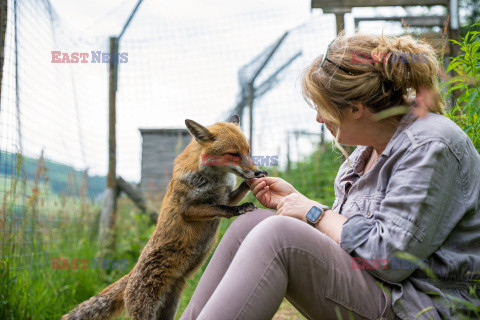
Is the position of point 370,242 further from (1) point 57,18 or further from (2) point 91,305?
(1) point 57,18

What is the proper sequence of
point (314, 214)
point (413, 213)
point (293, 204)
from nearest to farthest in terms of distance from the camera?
point (413, 213) < point (314, 214) < point (293, 204)

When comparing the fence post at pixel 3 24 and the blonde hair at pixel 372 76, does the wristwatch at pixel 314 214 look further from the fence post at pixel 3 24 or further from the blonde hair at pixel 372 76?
the fence post at pixel 3 24

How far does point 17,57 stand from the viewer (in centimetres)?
372

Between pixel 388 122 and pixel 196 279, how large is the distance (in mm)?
3416

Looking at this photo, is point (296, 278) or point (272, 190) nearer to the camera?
point (296, 278)

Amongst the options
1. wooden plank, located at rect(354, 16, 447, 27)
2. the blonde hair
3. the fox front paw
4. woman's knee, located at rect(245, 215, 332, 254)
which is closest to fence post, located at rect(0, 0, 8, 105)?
the fox front paw

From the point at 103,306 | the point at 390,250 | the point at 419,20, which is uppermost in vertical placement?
the point at 419,20

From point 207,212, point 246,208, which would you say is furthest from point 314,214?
point 207,212

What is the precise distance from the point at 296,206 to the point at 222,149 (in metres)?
1.23

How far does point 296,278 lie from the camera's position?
1.67m

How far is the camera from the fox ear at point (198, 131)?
10.1ft

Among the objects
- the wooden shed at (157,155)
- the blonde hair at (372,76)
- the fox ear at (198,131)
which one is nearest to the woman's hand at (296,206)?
the blonde hair at (372,76)

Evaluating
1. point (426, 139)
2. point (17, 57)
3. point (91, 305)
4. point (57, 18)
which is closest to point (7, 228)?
point (91, 305)

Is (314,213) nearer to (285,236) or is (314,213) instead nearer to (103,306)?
→ (285,236)
